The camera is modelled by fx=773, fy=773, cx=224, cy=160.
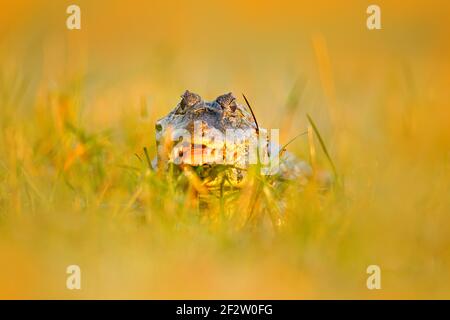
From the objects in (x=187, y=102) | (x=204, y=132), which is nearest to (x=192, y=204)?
(x=204, y=132)

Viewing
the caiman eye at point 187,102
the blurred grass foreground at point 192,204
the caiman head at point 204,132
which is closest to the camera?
the blurred grass foreground at point 192,204

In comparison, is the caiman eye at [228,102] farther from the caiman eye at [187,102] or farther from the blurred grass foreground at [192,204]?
the blurred grass foreground at [192,204]

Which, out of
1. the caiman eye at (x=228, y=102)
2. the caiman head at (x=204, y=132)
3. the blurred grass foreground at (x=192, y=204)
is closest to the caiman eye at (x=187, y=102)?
the caiman head at (x=204, y=132)

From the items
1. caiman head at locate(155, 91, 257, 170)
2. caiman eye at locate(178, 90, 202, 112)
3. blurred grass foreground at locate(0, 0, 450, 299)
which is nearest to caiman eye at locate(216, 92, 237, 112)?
caiman head at locate(155, 91, 257, 170)

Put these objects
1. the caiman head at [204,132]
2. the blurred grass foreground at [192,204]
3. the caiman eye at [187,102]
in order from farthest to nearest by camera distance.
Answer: the caiman eye at [187,102] < the caiman head at [204,132] < the blurred grass foreground at [192,204]

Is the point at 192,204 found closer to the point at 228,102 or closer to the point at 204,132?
the point at 204,132

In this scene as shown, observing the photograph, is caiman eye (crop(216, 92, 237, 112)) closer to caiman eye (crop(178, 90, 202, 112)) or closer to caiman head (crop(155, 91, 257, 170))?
caiman head (crop(155, 91, 257, 170))

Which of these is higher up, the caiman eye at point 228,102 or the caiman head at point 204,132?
the caiman eye at point 228,102

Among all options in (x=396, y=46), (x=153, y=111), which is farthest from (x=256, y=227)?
(x=396, y=46)

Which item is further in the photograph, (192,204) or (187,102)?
(187,102)

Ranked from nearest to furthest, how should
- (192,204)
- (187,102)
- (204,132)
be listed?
(192,204), (204,132), (187,102)

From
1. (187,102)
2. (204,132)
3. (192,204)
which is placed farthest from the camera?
(187,102)

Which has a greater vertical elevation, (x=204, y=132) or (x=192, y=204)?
(x=204, y=132)
